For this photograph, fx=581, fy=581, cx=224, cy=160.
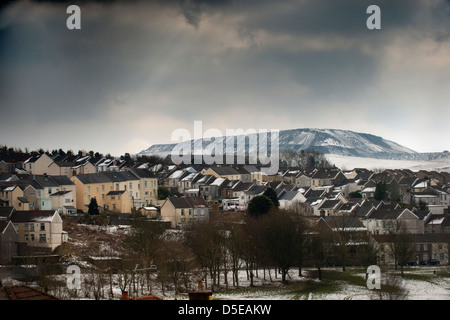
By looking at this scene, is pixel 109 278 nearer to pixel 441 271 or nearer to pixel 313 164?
pixel 441 271

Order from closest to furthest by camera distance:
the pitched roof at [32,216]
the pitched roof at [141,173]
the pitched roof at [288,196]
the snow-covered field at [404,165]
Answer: the pitched roof at [32,216] < the pitched roof at [141,173] < the pitched roof at [288,196] < the snow-covered field at [404,165]

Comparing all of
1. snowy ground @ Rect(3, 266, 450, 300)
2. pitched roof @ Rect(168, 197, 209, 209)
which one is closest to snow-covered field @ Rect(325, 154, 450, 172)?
pitched roof @ Rect(168, 197, 209, 209)

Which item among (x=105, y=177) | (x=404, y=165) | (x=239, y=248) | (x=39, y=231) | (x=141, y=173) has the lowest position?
(x=239, y=248)

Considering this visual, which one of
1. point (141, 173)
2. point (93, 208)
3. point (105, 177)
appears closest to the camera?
point (93, 208)

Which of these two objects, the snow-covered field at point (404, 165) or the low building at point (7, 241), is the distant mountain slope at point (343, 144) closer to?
the snow-covered field at point (404, 165)

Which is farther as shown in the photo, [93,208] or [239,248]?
[93,208]

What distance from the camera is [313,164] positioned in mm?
62812

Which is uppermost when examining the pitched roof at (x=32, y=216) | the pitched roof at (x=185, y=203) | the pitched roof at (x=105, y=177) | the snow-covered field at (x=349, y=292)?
the pitched roof at (x=105, y=177)

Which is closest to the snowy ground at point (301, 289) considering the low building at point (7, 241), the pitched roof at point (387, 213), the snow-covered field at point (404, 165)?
the low building at point (7, 241)

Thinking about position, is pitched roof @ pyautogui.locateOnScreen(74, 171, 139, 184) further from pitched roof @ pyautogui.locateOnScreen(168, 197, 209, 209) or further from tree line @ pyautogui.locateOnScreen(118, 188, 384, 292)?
tree line @ pyautogui.locateOnScreen(118, 188, 384, 292)

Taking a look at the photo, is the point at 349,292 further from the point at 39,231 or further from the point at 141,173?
the point at 141,173

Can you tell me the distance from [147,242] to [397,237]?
10.0 metres

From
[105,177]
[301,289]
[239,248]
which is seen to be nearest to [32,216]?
[239,248]
